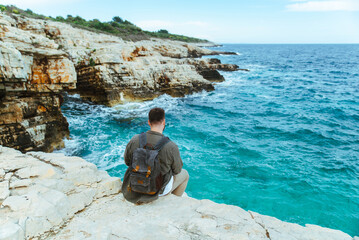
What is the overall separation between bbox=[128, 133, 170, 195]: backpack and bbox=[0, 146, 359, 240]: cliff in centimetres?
51

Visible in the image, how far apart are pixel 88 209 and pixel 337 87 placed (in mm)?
34465

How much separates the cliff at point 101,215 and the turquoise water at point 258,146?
14.1ft

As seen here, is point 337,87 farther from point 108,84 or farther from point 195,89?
point 108,84

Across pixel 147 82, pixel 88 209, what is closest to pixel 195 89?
pixel 147 82

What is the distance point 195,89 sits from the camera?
24812 mm

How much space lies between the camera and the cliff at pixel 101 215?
10.00ft

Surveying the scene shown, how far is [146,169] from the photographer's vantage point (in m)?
3.49

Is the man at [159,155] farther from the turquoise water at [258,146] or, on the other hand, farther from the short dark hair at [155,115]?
the turquoise water at [258,146]

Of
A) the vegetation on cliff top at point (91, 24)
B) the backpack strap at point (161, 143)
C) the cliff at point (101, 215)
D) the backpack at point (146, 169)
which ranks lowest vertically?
the cliff at point (101, 215)

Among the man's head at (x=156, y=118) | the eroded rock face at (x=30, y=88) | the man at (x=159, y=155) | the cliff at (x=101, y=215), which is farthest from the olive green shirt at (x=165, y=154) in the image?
the eroded rock face at (x=30, y=88)

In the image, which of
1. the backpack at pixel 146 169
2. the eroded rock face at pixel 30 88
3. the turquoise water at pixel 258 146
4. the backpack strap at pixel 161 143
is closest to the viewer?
the backpack at pixel 146 169

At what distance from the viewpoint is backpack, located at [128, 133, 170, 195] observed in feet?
11.5

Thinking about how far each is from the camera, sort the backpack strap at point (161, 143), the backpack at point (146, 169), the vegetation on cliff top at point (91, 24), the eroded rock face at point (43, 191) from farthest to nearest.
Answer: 1. the vegetation on cliff top at point (91, 24)
2. the backpack strap at point (161, 143)
3. the backpack at point (146, 169)
4. the eroded rock face at point (43, 191)

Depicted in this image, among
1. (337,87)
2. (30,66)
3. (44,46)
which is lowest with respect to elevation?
(337,87)
